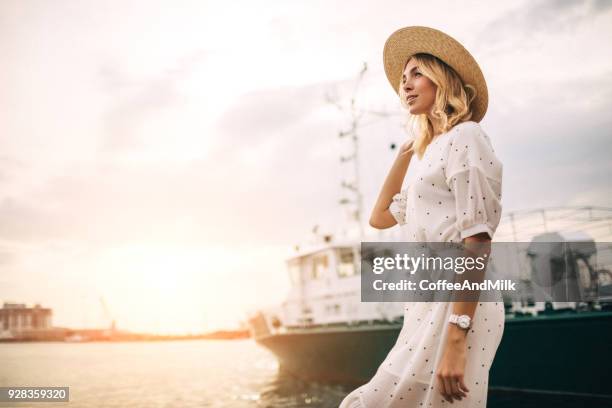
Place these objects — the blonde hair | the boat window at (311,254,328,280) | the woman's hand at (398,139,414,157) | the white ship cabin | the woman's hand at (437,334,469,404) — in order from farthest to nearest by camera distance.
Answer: the boat window at (311,254,328,280), the white ship cabin, the woman's hand at (398,139,414,157), the blonde hair, the woman's hand at (437,334,469,404)

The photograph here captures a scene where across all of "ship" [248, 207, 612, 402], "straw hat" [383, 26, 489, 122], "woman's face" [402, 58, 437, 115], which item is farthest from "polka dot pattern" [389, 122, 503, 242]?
"ship" [248, 207, 612, 402]

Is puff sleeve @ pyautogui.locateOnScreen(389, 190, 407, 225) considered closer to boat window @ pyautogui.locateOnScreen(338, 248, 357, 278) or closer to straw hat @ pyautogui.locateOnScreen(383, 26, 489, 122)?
straw hat @ pyautogui.locateOnScreen(383, 26, 489, 122)

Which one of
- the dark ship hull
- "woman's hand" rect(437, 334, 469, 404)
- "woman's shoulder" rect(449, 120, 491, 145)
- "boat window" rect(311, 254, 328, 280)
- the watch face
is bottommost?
the dark ship hull

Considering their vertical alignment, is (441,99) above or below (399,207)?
above

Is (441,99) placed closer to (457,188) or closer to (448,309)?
(457,188)

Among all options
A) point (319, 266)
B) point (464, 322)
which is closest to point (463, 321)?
point (464, 322)

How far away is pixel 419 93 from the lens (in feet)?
5.02

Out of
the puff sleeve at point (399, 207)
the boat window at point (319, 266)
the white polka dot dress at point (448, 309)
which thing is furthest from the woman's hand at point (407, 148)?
the boat window at point (319, 266)

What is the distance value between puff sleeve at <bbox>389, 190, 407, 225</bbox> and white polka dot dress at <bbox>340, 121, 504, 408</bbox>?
24 centimetres

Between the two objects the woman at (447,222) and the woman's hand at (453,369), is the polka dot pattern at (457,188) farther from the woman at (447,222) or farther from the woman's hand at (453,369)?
the woman's hand at (453,369)

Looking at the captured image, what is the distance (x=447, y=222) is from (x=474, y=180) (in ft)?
0.44

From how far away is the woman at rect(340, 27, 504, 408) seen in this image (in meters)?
1.28

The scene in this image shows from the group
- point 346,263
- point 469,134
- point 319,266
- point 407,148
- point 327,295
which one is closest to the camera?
point 469,134

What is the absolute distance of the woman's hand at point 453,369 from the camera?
4.08 ft
